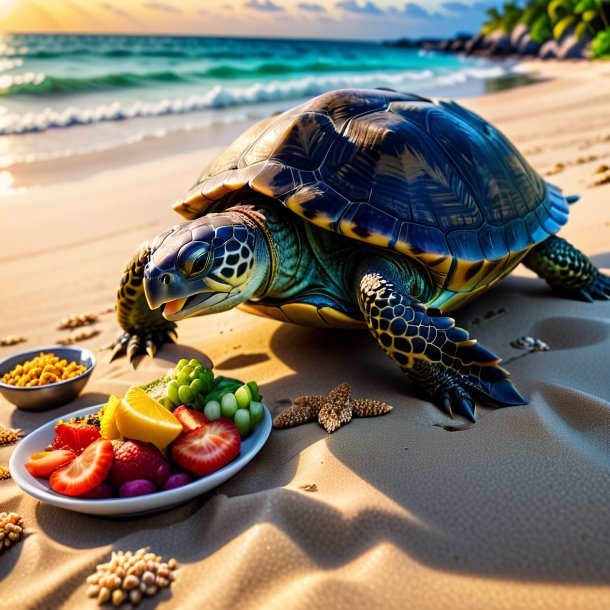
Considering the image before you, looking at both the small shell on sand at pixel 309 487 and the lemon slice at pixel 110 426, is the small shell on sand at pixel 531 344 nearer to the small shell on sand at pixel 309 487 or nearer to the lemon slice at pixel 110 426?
the small shell on sand at pixel 309 487

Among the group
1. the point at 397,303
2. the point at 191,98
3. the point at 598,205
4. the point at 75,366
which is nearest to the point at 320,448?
the point at 397,303

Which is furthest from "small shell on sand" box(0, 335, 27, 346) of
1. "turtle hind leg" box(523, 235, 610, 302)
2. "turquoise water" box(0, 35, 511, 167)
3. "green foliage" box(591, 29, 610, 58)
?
"green foliage" box(591, 29, 610, 58)

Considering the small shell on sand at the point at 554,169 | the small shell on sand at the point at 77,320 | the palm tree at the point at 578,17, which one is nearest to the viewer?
the small shell on sand at the point at 77,320

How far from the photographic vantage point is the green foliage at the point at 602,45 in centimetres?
2264

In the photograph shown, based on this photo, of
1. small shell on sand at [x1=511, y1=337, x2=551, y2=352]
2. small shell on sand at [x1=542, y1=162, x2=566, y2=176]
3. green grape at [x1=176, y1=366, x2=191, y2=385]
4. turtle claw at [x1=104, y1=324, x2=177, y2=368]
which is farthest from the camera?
small shell on sand at [x1=542, y1=162, x2=566, y2=176]

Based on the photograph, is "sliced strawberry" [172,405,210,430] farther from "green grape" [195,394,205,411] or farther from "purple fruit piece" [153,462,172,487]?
"purple fruit piece" [153,462,172,487]

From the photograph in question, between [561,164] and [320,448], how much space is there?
18.2 feet

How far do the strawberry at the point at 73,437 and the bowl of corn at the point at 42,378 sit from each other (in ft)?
2.26

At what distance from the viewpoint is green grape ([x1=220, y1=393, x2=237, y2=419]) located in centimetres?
219

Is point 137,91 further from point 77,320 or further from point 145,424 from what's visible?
point 145,424

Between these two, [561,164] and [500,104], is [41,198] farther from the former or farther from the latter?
[500,104]

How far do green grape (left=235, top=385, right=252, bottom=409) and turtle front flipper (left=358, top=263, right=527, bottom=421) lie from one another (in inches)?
24.8

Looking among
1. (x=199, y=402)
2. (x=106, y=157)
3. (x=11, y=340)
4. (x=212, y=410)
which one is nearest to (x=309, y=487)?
(x=212, y=410)

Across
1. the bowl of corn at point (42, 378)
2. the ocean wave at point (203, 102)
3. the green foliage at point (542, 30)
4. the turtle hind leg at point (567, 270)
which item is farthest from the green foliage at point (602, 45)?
the bowl of corn at point (42, 378)
